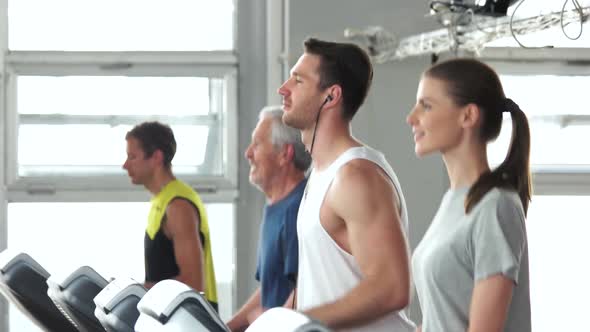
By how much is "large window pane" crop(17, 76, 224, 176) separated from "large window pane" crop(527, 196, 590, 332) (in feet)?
6.28

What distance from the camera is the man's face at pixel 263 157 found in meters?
4.00

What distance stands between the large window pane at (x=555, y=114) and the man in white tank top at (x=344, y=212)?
→ 4.34m

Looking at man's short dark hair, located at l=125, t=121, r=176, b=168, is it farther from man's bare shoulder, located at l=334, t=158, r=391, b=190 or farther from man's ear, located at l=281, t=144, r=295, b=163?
man's bare shoulder, located at l=334, t=158, r=391, b=190

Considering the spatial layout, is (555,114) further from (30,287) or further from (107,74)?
(30,287)

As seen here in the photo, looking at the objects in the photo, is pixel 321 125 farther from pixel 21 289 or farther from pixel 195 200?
pixel 195 200

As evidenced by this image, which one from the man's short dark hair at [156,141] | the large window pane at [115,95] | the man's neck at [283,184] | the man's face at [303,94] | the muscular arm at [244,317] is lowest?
the muscular arm at [244,317]

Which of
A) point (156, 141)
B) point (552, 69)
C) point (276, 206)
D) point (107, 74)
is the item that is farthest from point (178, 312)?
point (552, 69)

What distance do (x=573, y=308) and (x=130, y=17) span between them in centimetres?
308

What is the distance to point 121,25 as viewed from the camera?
24.2ft

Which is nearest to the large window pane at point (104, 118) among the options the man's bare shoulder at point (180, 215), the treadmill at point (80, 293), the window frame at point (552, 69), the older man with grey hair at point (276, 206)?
the window frame at point (552, 69)

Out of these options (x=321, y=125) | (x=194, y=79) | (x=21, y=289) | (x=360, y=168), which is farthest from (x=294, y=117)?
(x=194, y=79)

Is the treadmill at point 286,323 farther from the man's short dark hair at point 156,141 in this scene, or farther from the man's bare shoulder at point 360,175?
the man's short dark hair at point 156,141

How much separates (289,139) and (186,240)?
44.5 inches

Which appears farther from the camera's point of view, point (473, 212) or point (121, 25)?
point (121, 25)
